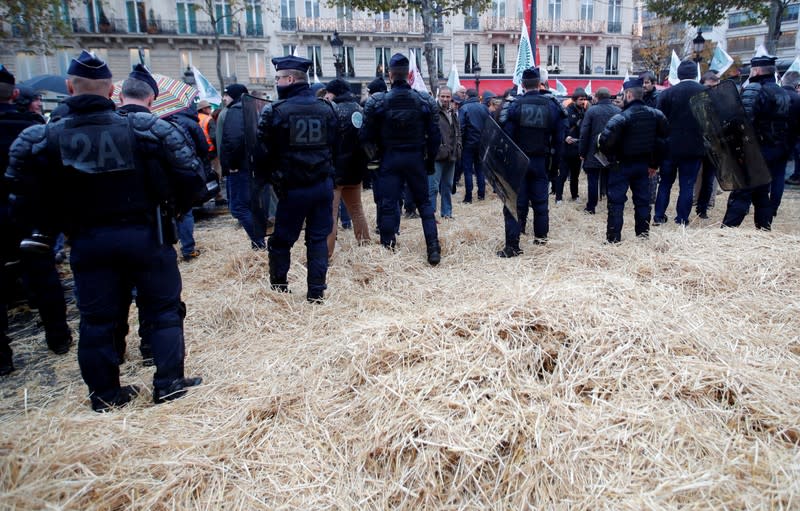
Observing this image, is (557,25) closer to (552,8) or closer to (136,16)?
(552,8)

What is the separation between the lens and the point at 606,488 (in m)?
2.24

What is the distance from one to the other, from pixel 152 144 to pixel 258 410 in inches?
63.1

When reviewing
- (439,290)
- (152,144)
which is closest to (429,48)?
(439,290)

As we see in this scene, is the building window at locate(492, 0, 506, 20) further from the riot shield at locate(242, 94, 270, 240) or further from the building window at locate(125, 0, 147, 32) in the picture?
the riot shield at locate(242, 94, 270, 240)

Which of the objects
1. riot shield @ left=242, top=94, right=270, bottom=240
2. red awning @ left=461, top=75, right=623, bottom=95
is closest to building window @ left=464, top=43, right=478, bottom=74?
red awning @ left=461, top=75, right=623, bottom=95

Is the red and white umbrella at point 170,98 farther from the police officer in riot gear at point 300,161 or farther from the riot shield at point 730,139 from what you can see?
the riot shield at point 730,139

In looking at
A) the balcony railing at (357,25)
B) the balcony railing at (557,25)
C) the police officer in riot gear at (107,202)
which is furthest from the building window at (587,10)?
the police officer in riot gear at (107,202)

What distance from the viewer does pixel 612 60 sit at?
3778cm

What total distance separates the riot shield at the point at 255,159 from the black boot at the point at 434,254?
1.78 meters

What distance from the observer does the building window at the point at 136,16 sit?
1276 inches

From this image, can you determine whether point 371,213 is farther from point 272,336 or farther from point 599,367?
point 599,367

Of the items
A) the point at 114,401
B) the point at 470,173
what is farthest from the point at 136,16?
the point at 114,401

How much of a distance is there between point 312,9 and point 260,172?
33159 millimetres

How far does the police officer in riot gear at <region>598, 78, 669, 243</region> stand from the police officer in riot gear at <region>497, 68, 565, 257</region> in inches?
22.4
